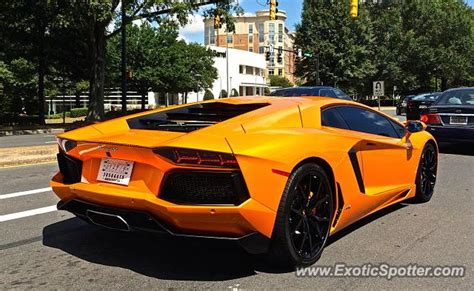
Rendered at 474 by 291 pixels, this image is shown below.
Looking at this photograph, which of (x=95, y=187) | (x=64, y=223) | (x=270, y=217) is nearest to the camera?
(x=270, y=217)

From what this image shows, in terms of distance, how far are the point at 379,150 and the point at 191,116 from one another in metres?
1.96

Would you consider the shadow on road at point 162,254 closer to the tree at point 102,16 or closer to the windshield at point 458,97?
the windshield at point 458,97

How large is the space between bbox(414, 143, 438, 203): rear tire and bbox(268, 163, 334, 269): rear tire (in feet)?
7.89

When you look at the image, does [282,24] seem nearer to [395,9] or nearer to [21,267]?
[395,9]

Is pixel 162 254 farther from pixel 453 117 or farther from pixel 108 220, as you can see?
pixel 453 117

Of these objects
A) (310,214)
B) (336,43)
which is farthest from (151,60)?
(310,214)

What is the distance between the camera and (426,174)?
6.47 meters

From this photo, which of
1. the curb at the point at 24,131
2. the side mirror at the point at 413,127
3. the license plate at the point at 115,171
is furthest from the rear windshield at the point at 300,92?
the curb at the point at 24,131

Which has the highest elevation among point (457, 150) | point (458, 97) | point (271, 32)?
point (271, 32)

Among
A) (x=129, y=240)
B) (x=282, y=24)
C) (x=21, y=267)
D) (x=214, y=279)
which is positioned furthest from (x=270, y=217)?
(x=282, y=24)

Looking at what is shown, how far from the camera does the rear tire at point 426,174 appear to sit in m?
6.22

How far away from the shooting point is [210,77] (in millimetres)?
65375

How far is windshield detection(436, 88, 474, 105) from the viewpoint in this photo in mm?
11617

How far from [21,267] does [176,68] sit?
4392 cm
